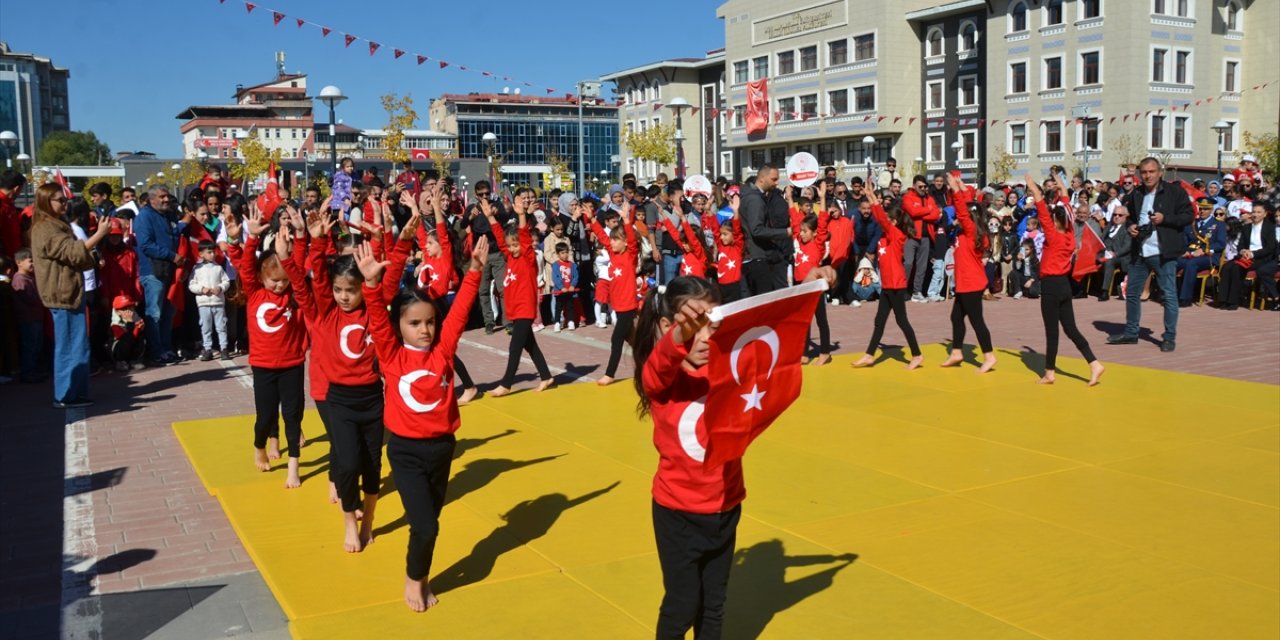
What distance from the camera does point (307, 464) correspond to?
26.2ft

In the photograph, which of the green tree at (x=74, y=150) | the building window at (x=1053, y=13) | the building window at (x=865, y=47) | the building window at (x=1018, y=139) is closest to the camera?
the building window at (x=1053, y=13)

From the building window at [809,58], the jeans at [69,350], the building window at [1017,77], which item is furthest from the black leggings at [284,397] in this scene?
the building window at [809,58]

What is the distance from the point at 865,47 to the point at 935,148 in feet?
23.3

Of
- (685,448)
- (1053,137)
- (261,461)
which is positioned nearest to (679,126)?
(1053,137)

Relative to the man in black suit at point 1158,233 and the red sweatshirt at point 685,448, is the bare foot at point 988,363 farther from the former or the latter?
the red sweatshirt at point 685,448

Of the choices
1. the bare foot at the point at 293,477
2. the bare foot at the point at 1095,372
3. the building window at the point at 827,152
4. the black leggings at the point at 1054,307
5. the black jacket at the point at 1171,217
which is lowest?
the bare foot at the point at 293,477

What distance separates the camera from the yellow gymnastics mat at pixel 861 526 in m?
4.83

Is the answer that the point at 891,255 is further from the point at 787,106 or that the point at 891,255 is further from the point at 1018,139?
the point at 787,106

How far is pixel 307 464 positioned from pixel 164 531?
1.67 metres

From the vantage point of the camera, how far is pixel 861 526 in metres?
6.14

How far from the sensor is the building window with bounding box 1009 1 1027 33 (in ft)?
174

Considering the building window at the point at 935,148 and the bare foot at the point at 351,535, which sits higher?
the building window at the point at 935,148

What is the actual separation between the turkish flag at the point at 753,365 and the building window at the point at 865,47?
194ft

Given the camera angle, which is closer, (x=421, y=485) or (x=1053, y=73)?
(x=421, y=485)
